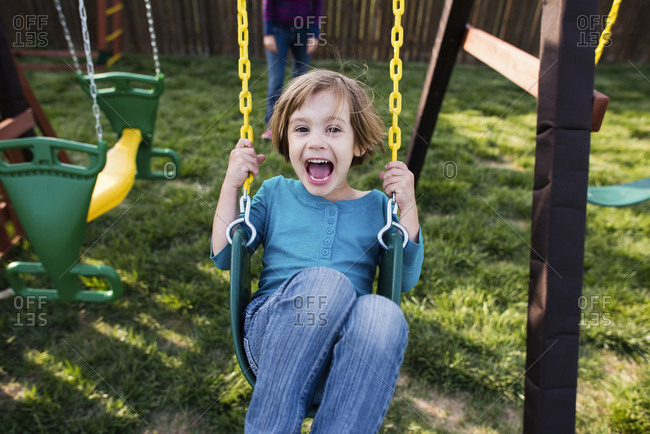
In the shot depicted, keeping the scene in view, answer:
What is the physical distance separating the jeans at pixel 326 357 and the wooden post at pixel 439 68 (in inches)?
67.6

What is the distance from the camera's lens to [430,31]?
718 cm

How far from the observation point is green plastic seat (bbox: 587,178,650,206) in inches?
89.7

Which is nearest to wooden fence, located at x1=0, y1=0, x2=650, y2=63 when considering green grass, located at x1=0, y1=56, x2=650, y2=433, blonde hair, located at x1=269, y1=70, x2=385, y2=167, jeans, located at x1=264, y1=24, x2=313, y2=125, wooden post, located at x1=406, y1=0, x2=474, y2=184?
jeans, located at x1=264, y1=24, x2=313, y2=125

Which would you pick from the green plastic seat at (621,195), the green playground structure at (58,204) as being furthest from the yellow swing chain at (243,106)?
the green plastic seat at (621,195)

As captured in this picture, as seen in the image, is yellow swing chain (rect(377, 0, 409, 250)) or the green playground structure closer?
yellow swing chain (rect(377, 0, 409, 250))

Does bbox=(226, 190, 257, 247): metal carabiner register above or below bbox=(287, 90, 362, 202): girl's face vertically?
below

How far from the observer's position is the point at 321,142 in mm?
1473

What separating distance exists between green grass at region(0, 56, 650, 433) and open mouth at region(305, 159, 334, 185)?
0.38 metres

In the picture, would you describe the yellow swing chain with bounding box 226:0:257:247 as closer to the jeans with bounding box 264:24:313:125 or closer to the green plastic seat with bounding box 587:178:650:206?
the green plastic seat with bounding box 587:178:650:206

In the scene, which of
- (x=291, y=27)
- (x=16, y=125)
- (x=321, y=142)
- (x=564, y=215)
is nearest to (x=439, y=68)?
(x=321, y=142)

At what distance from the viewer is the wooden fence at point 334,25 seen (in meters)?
6.96

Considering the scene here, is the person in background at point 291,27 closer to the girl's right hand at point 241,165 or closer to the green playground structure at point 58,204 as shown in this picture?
the green playground structure at point 58,204

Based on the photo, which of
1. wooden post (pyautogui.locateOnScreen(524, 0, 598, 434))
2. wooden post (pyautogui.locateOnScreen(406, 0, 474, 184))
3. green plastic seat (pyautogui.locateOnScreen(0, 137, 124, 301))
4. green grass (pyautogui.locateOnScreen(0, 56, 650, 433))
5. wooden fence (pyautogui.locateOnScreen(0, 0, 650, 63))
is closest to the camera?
wooden post (pyautogui.locateOnScreen(524, 0, 598, 434))

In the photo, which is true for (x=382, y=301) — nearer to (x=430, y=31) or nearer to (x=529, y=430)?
(x=529, y=430)
